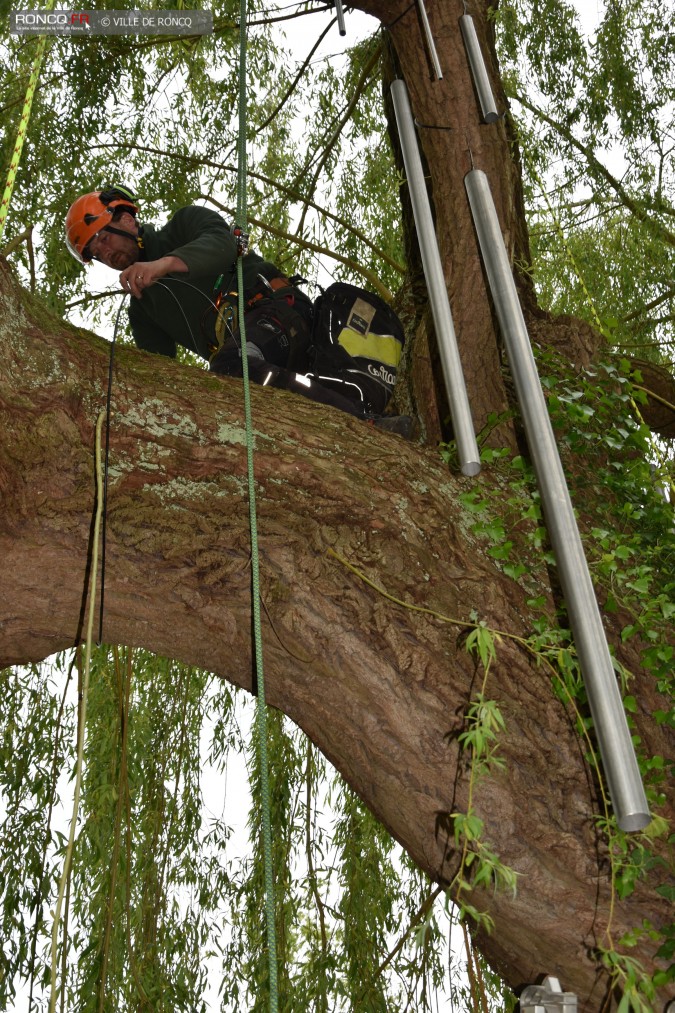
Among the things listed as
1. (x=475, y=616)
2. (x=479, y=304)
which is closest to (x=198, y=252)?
(x=479, y=304)

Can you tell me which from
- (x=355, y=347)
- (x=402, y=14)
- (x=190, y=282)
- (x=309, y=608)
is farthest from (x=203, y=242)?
(x=309, y=608)

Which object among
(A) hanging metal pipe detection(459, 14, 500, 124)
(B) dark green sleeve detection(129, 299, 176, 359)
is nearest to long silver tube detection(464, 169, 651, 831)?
(A) hanging metal pipe detection(459, 14, 500, 124)

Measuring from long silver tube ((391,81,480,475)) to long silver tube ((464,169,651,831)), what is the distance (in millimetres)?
133

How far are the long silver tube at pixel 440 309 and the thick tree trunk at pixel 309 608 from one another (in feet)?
0.66

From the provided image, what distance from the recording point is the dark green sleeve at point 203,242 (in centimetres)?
245

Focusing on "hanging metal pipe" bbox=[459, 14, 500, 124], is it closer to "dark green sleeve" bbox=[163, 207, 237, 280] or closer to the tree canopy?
the tree canopy

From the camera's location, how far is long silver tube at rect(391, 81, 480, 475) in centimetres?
186

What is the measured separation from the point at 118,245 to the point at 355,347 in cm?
83

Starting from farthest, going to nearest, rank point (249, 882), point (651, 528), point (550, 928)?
1. point (249, 882)
2. point (651, 528)
3. point (550, 928)

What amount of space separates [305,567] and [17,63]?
250 cm

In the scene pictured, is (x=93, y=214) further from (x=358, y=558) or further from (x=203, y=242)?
(x=358, y=558)

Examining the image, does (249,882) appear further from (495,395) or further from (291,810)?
(495,395)

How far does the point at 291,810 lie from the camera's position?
9.20 feet

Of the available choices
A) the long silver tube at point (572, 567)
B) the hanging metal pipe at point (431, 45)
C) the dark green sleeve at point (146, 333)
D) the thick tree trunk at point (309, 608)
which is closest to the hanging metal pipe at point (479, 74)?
the hanging metal pipe at point (431, 45)
